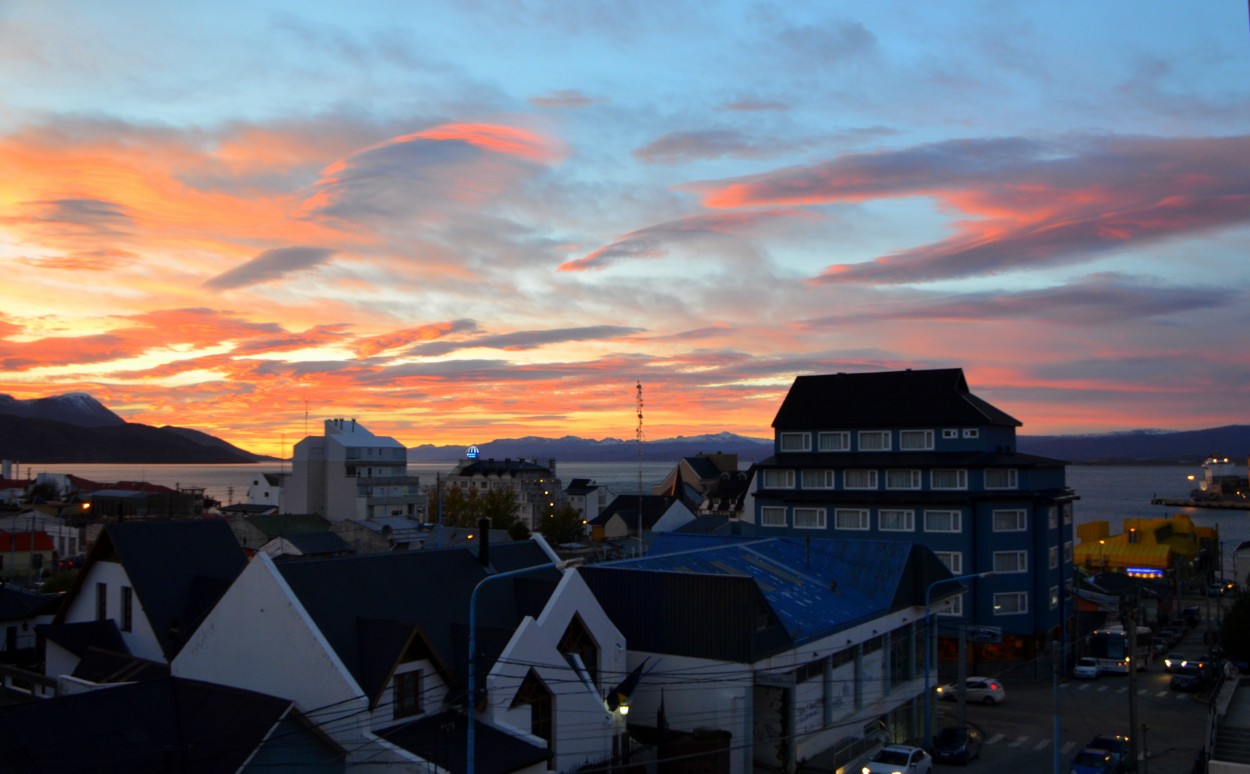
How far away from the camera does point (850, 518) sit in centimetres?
6391

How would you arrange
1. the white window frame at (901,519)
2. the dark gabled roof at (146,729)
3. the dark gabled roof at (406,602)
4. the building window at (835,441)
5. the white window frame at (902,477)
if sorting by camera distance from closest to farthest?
the dark gabled roof at (146,729), the dark gabled roof at (406,602), the white window frame at (901,519), the white window frame at (902,477), the building window at (835,441)

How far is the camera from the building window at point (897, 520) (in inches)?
2415

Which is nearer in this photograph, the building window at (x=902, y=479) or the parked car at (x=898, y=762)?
the parked car at (x=898, y=762)

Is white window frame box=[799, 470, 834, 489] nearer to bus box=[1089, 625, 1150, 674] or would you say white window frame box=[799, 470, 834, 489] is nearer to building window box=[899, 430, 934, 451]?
building window box=[899, 430, 934, 451]

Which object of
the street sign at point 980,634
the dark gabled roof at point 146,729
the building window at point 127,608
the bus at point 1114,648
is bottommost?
the bus at point 1114,648

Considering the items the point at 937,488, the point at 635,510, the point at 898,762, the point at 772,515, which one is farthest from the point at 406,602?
the point at 635,510

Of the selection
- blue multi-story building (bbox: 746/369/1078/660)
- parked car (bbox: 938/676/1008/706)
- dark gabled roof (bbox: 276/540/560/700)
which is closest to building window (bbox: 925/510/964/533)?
blue multi-story building (bbox: 746/369/1078/660)

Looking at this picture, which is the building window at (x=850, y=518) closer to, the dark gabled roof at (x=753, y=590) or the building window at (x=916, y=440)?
the building window at (x=916, y=440)

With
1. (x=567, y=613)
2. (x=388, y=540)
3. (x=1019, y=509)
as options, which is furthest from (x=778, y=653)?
(x=388, y=540)

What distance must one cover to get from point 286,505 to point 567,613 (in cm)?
10334

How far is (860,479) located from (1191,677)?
21.7 meters

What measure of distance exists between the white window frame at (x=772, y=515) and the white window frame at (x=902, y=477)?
27.2 feet

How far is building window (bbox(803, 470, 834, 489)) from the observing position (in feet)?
214

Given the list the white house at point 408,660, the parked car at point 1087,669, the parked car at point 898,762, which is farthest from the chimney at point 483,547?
the parked car at point 1087,669
